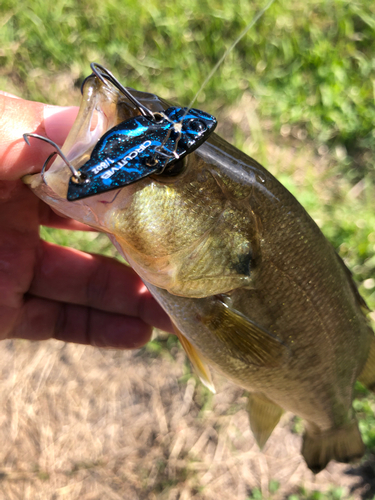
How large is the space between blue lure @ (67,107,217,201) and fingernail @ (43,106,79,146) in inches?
14.8

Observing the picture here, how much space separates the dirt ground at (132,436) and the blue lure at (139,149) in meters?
1.98

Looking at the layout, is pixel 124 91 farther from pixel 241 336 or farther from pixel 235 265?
pixel 241 336

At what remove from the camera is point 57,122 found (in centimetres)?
139

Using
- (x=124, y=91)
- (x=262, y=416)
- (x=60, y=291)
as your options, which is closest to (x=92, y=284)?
(x=60, y=291)

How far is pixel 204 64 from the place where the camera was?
3.37 m

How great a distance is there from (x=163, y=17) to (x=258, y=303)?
291cm

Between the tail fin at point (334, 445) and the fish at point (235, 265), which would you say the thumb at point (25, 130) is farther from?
the tail fin at point (334, 445)

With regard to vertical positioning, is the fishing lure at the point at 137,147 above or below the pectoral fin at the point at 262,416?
above

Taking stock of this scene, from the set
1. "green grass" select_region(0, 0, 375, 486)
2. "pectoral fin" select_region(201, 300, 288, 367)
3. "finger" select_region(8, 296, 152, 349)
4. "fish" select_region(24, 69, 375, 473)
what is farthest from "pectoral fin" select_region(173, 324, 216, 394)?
"green grass" select_region(0, 0, 375, 486)

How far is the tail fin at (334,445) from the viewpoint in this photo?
205 centimetres

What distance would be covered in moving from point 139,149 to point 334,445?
1837 mm

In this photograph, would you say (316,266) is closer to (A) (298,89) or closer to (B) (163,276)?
(B) (163,276)

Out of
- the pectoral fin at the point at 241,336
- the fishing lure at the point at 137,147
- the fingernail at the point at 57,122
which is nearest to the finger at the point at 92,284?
the pectoral fin at the point at 241,336

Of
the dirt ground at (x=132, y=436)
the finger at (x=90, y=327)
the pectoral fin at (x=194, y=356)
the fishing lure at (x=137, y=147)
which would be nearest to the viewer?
the fishing lure at (x=137, y=147)
